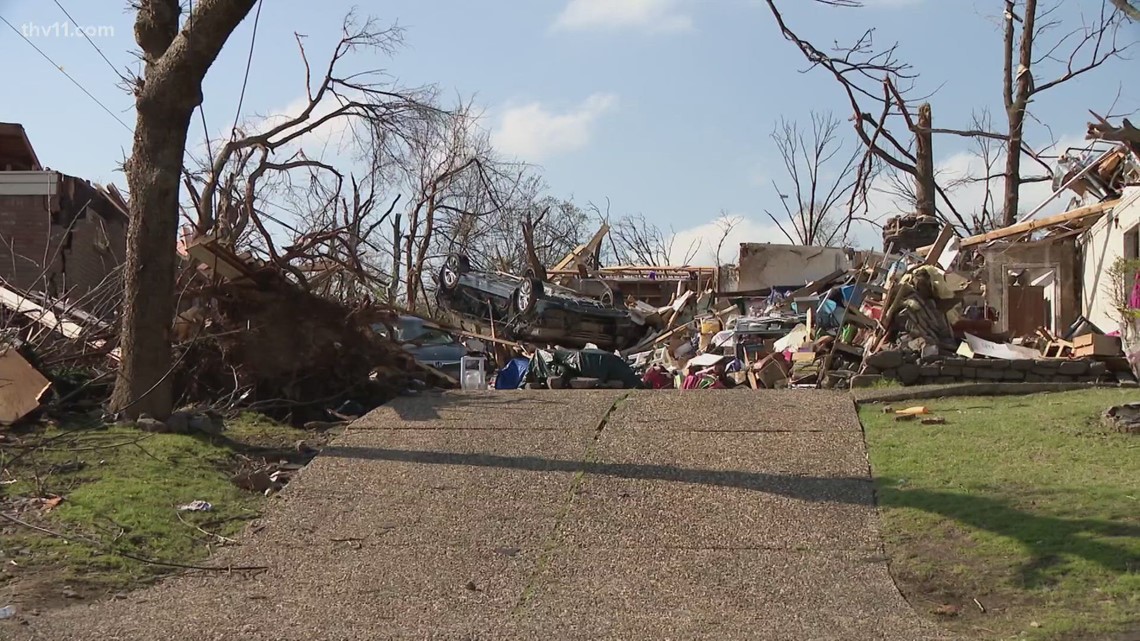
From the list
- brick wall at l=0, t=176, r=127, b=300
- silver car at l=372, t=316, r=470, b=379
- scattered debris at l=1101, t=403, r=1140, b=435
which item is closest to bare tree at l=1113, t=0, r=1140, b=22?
scattered debris at l=1101, t=403, r=1140, b=435

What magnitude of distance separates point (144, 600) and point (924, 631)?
428cm

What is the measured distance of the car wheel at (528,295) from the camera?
20.6 meters

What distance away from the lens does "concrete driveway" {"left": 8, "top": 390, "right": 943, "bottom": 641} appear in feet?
19.9

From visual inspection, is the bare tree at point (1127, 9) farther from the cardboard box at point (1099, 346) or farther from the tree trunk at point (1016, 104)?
the tree trunk at point (1016, 104)

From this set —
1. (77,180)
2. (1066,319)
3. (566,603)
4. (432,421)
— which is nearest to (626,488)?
(566,603)

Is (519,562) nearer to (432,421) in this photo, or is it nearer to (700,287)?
(432,421)

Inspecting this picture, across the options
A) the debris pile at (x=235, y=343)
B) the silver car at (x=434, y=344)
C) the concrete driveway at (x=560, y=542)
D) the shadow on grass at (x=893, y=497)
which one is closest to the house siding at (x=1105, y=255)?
the concrete driveway at (x=560, y=542)

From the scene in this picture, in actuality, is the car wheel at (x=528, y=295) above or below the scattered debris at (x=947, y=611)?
above

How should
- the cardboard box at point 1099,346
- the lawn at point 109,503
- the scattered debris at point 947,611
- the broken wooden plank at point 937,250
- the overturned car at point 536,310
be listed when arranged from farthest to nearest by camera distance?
the overturned car at point 536,310 → the broken wooden plank at point 937,250 → the cardboard box at point 1099,346 → the lawn at point 109,503 → the scattered debris at point 947,611

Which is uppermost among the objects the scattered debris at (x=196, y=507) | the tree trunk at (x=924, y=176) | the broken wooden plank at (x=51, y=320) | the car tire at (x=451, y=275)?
the tree trunk at (x=924, y=176)

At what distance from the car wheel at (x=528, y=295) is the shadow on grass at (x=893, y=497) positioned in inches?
426

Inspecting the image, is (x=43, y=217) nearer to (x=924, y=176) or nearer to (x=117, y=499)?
(x=117, y=499)

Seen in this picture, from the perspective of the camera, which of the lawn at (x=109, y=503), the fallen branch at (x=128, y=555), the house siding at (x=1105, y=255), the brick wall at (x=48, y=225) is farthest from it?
the brick wall at (x=48, y=225)

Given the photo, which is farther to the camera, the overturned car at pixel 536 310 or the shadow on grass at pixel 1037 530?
the overturned car at pixel 536 310
